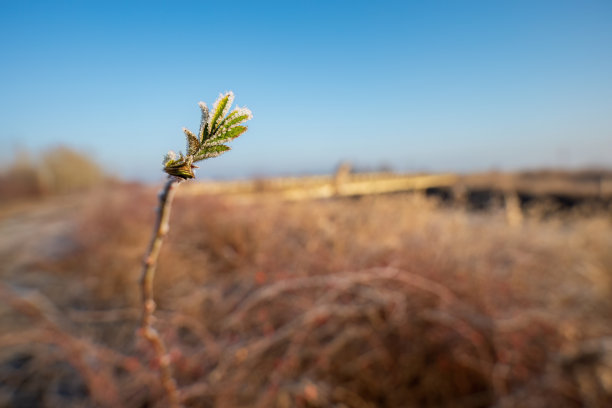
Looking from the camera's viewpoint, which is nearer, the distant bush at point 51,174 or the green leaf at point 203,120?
the green leaf at point 203,120

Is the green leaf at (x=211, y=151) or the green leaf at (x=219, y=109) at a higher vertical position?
the green leaf at (x=219, y=109)

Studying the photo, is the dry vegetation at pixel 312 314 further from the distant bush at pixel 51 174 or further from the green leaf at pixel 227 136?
the distant bush at pixel 51 174

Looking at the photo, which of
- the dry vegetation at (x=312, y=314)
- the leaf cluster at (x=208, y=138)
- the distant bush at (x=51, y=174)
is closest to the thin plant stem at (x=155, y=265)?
the leaf cluster at (x=208, y=138)

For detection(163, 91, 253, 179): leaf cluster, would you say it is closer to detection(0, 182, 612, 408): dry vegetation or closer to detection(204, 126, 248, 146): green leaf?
detection(204, 126, 248, 146): green leaf

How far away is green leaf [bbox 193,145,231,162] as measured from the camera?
16cm

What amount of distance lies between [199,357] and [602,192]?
9939mm

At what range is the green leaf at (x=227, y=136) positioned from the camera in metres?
0.16

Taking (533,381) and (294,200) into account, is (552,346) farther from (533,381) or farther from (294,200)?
(294,200)

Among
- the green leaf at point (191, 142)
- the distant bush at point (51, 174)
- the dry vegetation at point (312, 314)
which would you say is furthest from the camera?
the distant bush at point (51, 174)

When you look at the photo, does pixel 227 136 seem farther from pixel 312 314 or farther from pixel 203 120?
pixel 312 314

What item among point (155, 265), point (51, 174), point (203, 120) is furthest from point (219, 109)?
point (51, 174)

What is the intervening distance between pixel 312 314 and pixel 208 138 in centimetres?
130

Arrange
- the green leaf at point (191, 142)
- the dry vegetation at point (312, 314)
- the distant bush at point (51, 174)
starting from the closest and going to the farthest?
the green leaf at point (191, 142) → the dry vegetation at point (312, 314) → the distant bush at point (51, 174)

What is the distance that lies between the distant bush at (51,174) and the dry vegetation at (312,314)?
4.51 metres
